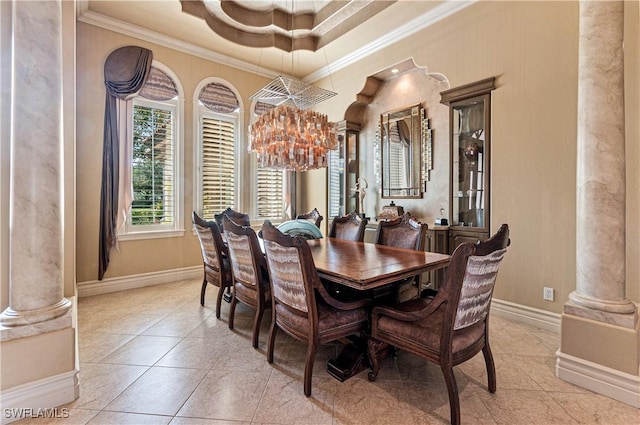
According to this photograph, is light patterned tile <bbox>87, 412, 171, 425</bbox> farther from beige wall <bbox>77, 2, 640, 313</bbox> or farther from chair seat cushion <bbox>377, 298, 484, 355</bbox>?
beige wall <bbox>77, 2, 640, 313</bbox>

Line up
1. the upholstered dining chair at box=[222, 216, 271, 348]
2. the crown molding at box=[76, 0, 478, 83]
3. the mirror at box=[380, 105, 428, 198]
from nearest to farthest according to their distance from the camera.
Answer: the upholstered dining chair at box=[222, 216, 271, 348], the crown molding at box=[76, 0, 478, 83], the mirror at box=[380, 105, 428, 198]

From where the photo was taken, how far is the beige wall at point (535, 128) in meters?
2.69

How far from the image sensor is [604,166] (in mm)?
2004

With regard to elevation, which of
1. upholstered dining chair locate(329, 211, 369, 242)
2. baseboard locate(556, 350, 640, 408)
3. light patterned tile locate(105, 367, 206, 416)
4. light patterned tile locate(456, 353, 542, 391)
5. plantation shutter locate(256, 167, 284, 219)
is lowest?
light patterned tile locate(105, 367, 206, 416)

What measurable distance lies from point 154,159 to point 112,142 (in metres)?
0.54

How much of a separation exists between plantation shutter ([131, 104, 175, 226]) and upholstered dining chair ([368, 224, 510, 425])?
3707 mm

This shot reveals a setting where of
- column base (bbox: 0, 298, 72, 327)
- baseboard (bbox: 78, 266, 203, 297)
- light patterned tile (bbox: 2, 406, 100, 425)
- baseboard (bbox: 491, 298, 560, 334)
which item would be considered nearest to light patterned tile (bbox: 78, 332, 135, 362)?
light patterned tile (bbox: 2, 406, 100, 425)

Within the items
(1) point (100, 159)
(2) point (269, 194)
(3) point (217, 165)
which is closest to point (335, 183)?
(2) point (269, 194)

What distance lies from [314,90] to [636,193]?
324 cm

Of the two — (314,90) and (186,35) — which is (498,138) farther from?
(186,35)

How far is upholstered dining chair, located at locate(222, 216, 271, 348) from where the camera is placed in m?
2.46

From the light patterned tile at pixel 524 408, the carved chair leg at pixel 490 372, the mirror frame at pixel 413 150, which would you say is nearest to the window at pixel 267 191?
the mirror frame at pixel 413 150

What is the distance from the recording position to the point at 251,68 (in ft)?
17.1

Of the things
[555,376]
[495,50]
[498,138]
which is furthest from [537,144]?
[555,376]
